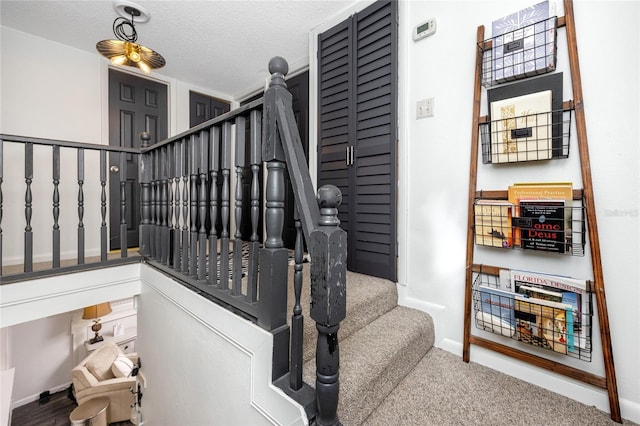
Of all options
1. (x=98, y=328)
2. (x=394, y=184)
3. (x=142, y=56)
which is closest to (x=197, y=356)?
(x=394, y=184)

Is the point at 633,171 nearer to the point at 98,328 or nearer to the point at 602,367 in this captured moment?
the point at 602,367

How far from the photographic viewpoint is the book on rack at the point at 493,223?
1500mm

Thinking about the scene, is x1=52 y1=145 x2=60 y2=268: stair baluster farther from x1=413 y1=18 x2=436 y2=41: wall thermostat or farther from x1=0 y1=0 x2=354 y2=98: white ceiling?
x1=413 y1=18 x2=436 y2=41: wall thermostat

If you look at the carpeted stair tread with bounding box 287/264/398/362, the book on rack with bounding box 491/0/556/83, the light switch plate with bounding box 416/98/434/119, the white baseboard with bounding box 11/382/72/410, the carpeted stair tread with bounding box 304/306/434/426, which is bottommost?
the white baseboard with bounding box 11/382/72/410

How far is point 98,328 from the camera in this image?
12.6 ft

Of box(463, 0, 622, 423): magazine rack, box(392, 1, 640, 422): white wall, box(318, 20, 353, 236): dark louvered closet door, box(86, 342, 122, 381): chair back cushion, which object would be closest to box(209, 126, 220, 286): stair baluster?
box(318, 20, 353, 236): dark louvered closet door

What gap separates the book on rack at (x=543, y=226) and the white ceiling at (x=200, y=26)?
2098 mm

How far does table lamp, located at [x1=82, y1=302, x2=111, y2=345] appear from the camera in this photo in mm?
3596

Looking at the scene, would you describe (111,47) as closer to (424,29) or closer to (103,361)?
(424,29)

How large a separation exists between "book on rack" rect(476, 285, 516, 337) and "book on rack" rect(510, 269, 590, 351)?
98mm

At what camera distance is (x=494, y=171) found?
160 centimetres

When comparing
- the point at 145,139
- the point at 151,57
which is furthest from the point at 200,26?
the point at 145,139

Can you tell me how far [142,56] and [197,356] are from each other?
220cm

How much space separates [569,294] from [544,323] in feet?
0.58
